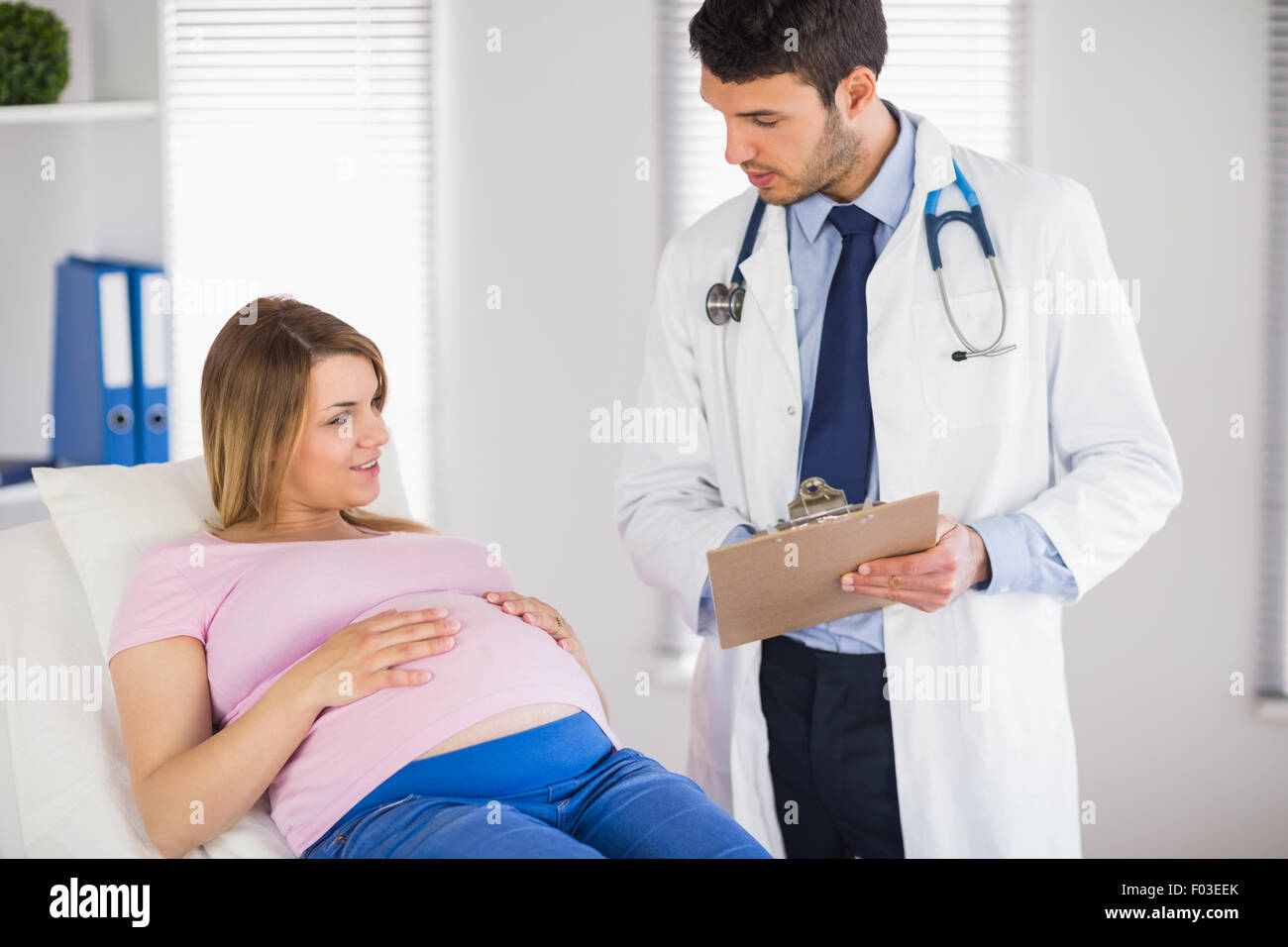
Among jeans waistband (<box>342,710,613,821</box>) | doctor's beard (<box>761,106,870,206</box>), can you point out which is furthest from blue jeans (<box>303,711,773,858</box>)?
doctor's beard (<box>761,106,870,206</box>)

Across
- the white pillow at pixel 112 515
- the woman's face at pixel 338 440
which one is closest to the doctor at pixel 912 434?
the woman's face at pixel 338 440

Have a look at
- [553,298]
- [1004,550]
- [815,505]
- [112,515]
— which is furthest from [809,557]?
[553,298]

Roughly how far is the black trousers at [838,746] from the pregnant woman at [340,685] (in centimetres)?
27

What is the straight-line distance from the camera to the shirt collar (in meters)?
1.54

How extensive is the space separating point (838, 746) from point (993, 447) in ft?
1.51

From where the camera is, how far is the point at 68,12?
2.35 meters

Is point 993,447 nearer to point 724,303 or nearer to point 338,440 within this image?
point 724,303

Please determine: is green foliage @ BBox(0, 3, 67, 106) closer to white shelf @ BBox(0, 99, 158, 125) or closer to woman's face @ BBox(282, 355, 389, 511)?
white shelf @ BBox(0, 99, 158, 125)

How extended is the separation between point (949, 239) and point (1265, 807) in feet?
4.97

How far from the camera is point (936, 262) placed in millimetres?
1497

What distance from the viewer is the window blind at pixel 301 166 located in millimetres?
2438

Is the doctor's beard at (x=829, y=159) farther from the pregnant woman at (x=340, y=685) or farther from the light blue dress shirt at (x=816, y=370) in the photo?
the pregnant woman at (x=340, y=685)

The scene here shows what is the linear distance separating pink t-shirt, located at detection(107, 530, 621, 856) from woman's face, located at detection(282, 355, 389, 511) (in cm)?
8
